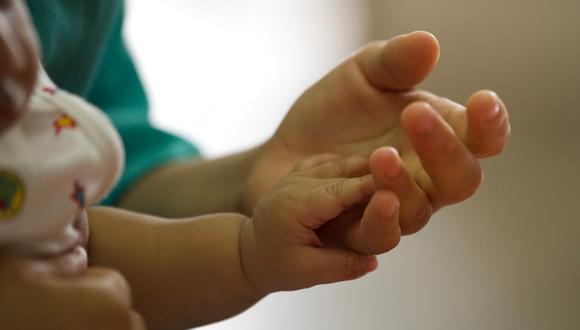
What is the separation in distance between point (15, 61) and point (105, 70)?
1.77 feet

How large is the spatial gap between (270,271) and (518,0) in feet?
3.24

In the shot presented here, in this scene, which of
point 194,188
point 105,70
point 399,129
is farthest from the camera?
point 105,70

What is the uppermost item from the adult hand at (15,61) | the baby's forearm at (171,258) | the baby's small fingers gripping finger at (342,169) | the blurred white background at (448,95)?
the adult hand at (15,61)

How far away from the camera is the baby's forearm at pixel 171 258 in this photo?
1.35ft

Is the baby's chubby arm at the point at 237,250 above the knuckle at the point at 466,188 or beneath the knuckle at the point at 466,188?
beneath

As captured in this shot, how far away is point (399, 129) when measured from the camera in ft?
1.54

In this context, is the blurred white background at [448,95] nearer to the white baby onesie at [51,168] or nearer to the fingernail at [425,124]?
the fingernail at [425,124]

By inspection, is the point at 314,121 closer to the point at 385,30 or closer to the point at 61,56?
the point at 61,56

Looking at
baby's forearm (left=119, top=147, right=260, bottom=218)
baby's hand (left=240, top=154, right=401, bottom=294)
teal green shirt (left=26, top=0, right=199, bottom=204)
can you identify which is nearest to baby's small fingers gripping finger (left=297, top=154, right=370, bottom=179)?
baby's hand (left=240, top=154, right=401, bottom=294)

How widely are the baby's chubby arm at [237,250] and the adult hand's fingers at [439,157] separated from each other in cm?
3

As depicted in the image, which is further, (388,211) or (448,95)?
(448,95)

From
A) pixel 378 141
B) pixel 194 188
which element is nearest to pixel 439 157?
pixel 378 141

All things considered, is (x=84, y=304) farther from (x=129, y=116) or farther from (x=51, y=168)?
(x=129, y=116)

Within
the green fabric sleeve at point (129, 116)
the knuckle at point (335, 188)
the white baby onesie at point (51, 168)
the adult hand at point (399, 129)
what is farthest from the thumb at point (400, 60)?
the green fabric sleeve at point (129, 116)
